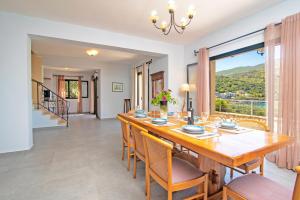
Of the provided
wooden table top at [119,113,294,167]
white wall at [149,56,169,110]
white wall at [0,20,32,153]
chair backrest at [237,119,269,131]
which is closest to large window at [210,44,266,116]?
white wall at [149,56,169,110]

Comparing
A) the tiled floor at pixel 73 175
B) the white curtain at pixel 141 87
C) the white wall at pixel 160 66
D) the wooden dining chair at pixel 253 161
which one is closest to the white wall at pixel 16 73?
the tiled floor at pixel 73 175

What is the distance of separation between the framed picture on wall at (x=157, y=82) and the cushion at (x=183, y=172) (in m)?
3.97

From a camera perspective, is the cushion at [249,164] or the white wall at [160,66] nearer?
the cushion at [249,164]

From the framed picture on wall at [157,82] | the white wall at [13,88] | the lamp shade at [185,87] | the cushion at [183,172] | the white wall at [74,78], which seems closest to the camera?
the cushion at [183,172]

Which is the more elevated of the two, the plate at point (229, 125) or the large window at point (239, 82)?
the large window at point (239, 82)

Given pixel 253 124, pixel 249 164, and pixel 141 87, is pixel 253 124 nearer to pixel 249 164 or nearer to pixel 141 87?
pixel 249 164

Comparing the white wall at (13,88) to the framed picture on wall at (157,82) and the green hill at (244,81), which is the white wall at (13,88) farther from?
the green hill at (244,81)

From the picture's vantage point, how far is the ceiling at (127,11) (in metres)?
2.66

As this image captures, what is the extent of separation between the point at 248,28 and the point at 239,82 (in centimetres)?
126

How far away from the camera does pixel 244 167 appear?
5.42 feet

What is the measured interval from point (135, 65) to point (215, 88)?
13.9ft

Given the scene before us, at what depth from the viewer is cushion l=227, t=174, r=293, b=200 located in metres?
1.05

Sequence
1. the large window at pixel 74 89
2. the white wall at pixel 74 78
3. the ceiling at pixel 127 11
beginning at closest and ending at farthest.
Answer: the ceiling at pixel 127 11 < the white wall at pixel 74 78 < the large window at pixel 74 89

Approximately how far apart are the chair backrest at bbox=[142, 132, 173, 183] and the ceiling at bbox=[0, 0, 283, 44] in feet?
7.89
